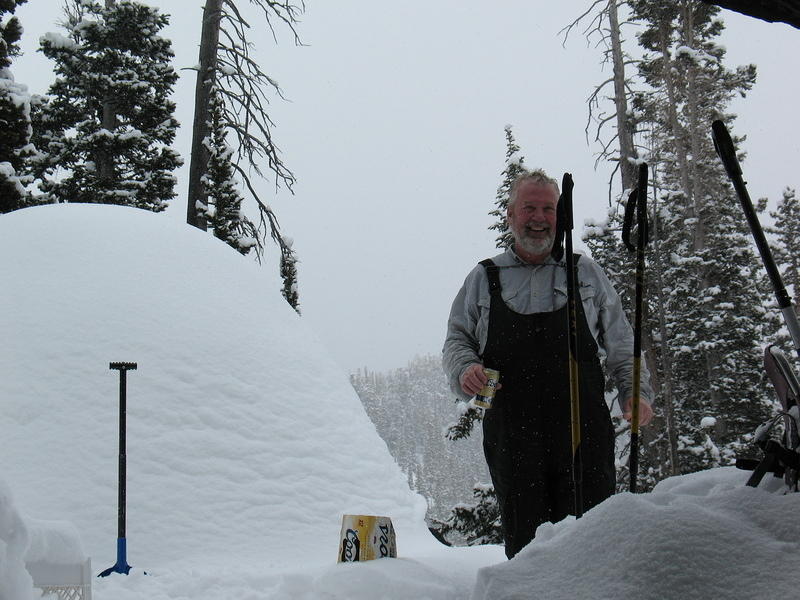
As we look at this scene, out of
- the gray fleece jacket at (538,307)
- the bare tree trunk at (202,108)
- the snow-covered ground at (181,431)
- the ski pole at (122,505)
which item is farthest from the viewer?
the bare tree trunk at (202,108)

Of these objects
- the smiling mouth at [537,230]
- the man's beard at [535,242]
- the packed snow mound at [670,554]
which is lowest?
the packed snow mound at [670,554]

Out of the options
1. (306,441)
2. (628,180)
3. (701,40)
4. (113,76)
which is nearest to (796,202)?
(701,40)

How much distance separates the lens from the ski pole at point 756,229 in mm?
1759

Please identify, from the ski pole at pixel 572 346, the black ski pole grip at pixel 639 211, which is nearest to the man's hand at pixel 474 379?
the ski pole at pixel 572 346

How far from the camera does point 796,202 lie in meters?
30.8

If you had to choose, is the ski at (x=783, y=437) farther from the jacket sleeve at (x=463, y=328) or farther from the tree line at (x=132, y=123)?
the tree line at (x=132, y=123)

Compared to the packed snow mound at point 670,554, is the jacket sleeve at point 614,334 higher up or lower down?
higher up

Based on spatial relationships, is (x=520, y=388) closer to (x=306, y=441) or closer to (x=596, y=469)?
(x=596, y=469)

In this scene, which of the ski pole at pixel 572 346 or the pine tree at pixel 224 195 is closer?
the ski pole at pixel 572 346

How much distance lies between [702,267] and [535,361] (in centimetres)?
1871

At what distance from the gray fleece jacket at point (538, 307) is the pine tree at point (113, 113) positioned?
17.2m

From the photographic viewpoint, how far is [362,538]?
12.3 ft

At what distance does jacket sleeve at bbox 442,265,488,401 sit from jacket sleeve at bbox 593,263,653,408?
0.54 meters

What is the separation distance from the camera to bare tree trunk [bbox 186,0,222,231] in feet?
47.3
